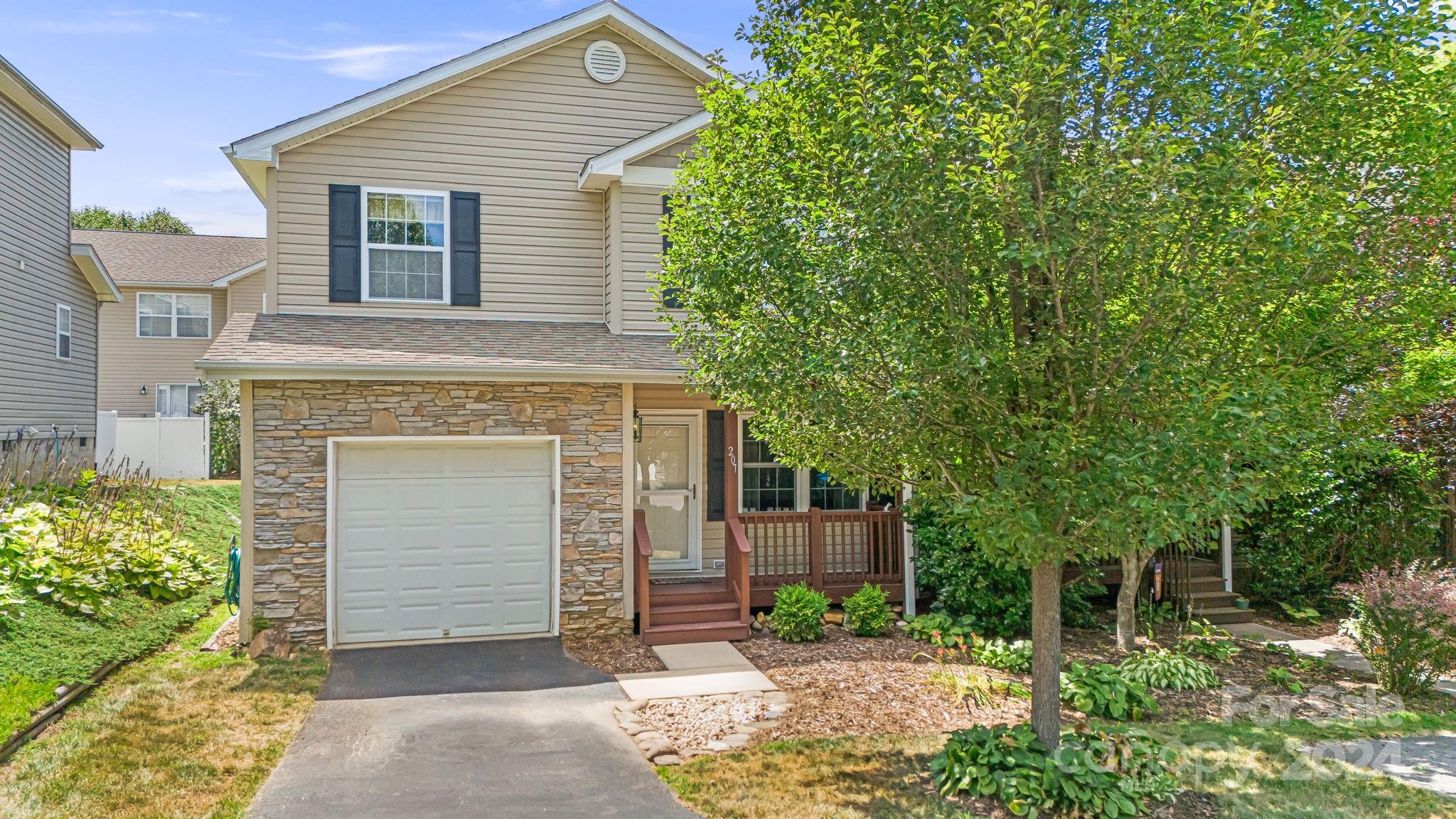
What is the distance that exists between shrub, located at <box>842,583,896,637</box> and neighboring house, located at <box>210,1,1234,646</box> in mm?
695

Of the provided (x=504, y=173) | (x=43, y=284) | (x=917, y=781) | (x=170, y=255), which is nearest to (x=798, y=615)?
(x=917, y=781)

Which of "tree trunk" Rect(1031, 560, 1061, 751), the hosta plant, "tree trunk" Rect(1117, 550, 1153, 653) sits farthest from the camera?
"tree trunk" Rect(1117, 550, 1153, 653)

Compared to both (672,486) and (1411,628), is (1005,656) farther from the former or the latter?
(672,486)

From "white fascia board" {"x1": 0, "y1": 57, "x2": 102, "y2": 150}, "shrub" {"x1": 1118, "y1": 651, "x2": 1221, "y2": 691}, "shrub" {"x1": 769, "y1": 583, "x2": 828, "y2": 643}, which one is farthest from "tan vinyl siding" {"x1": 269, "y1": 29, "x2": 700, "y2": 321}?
"white fascia board" {"x1": 0, "y1": 57, "x2": 102, "y2": 150}

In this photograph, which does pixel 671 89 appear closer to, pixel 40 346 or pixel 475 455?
pixel 475 455

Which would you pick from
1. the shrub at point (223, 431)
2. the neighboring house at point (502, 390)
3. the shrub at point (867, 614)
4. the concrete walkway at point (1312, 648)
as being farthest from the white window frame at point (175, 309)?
the concrete walkway at point (1312, 648)

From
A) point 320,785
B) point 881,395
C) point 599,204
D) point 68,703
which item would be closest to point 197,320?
point 599,204

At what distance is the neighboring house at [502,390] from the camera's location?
8.59 metres

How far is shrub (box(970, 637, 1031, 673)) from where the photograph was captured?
812 cm

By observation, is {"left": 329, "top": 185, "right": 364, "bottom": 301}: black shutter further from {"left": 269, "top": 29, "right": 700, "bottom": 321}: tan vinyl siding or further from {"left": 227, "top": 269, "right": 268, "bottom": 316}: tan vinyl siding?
{"left": 227, "top": 269, "right": 268, "bottom": 316}: tan vinyl siding

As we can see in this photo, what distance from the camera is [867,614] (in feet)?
31.3

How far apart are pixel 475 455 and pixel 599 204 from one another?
3.52 metres

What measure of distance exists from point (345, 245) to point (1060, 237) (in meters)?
8.08

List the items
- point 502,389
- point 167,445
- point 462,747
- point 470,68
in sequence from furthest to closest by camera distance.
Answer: point 167,445 < point 470,68 < point 502,389 < point 462,747
